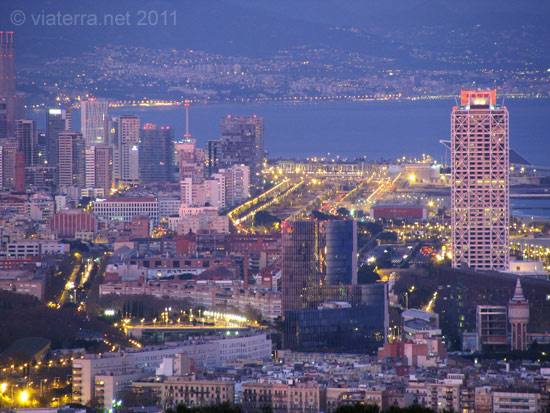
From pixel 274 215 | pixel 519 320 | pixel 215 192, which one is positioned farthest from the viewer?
pixel 215 192

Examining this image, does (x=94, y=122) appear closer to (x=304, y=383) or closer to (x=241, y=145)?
(x=241, y=145)

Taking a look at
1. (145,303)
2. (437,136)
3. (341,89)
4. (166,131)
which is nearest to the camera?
(145,303)

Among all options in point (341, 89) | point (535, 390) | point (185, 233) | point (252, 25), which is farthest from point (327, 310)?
point (252, 25)

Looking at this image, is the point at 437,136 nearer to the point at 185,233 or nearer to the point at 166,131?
the point at 166,131

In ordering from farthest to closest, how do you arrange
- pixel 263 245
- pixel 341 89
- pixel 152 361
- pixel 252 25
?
1. pixel 252 25
2. pixel 341 89
3. pixel 263 245
4. pixel 152 361

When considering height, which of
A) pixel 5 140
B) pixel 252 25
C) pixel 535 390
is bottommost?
pixel 535 390

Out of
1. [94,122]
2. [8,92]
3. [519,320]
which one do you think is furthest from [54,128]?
[519,320]
